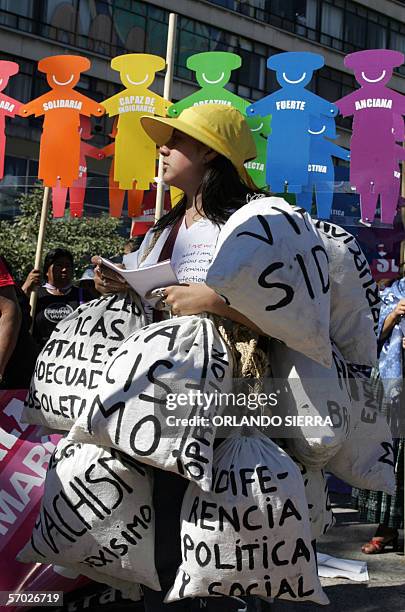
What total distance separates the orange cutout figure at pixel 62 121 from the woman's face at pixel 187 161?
369cm

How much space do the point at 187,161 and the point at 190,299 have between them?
0.48 m

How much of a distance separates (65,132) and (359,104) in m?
1.98

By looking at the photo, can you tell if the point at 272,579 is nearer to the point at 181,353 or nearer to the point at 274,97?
the point at 181,353

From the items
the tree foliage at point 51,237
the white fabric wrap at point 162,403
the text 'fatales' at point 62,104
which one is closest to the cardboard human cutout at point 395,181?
the text 'fatales' at point 62,104

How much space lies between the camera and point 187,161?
2738 millimetres

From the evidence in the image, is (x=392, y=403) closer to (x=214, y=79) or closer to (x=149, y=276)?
(x=214, y=79)

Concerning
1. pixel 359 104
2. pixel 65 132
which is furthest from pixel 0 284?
pixel 359 104

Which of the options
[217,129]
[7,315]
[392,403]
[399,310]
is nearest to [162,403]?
[217,129]

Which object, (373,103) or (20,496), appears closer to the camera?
(20,496)

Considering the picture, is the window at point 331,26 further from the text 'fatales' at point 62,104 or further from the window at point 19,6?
the text 'fatales' at point 62,104

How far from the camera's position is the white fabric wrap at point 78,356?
2.59 m

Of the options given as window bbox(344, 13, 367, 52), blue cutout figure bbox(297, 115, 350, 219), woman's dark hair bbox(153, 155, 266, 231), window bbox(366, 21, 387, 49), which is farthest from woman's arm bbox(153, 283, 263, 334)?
window bbox(366, 21, 387, 49)

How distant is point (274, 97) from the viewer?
20.1ft

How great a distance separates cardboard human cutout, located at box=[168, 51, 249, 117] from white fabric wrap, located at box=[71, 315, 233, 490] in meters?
3.81
